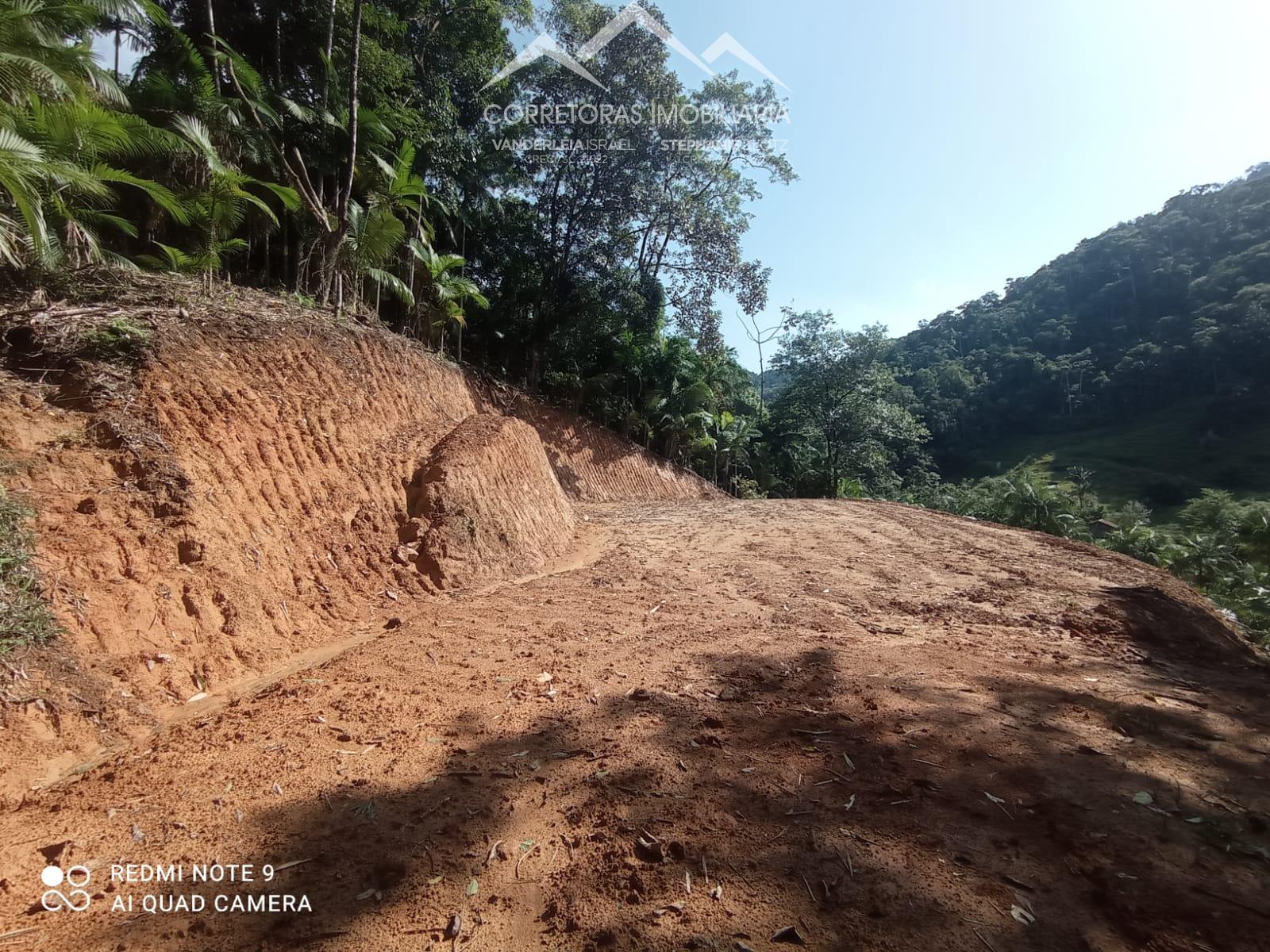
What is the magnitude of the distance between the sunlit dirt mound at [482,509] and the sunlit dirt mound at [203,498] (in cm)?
4

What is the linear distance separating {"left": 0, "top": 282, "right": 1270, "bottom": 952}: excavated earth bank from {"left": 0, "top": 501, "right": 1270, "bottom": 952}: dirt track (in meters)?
0.02

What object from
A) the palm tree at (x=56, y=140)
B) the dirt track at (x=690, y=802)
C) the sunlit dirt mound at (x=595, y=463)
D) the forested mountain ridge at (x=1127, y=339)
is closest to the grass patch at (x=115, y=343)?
the palm tree at (x=56, y=140)

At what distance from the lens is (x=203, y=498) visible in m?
4.48

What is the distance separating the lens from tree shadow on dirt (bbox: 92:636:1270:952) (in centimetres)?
184

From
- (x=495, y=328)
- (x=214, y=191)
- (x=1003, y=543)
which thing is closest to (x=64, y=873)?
(x=214, y=191)

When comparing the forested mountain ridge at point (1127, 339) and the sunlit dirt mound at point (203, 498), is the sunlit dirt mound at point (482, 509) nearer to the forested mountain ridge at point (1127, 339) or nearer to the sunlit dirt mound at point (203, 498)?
the sunlit dirt mound at point (203, 498)

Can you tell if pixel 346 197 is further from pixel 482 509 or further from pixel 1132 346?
pixel 1132 346

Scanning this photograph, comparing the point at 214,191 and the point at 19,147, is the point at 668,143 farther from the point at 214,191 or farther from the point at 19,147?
the point at 19,147

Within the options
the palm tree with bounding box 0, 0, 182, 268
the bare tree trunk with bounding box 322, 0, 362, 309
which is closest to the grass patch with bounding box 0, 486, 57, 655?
the palm tree with bounding box 0, 0, 182, 268

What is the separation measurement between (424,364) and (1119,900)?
9623 mm

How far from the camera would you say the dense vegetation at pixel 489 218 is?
760 cm

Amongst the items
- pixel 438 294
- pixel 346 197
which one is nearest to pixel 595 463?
pixel 438 294

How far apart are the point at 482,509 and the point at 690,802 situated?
522 cm

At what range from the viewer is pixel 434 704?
3.51 metres
